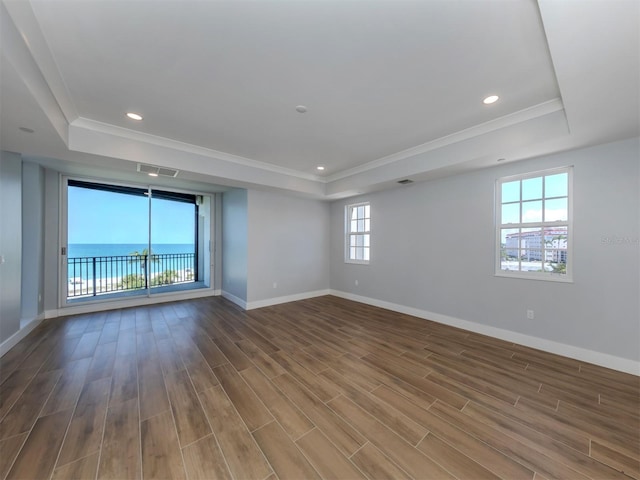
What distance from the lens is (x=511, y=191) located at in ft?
11.4

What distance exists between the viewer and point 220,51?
6.07ft

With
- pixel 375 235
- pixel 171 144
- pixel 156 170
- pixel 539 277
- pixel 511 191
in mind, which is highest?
pixel 171 144

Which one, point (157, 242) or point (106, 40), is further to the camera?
point (157, 242)

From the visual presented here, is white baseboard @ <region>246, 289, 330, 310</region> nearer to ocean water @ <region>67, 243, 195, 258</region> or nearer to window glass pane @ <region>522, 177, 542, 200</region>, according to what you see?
ocean water @ <region>67, 243, 195, 258</region>

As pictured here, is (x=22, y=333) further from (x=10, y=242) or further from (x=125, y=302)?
(x=125, y=302)

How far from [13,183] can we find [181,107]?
258 centimetres

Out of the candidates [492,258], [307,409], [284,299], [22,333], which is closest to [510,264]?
[492,258]

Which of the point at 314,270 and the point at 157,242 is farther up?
the point at 157,242

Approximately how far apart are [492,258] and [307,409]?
3308 mm

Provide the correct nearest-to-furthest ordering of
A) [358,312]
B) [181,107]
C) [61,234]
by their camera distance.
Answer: [181,107], [61,234], [358,312]

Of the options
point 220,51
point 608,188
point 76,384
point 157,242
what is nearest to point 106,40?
point 220,51

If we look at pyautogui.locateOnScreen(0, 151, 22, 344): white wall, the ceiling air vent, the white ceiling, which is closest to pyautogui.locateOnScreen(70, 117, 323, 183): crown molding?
the white ceiling

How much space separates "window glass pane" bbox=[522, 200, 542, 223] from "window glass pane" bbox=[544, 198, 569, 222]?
61 mm

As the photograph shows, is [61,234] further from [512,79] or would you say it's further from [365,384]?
[512,79]
